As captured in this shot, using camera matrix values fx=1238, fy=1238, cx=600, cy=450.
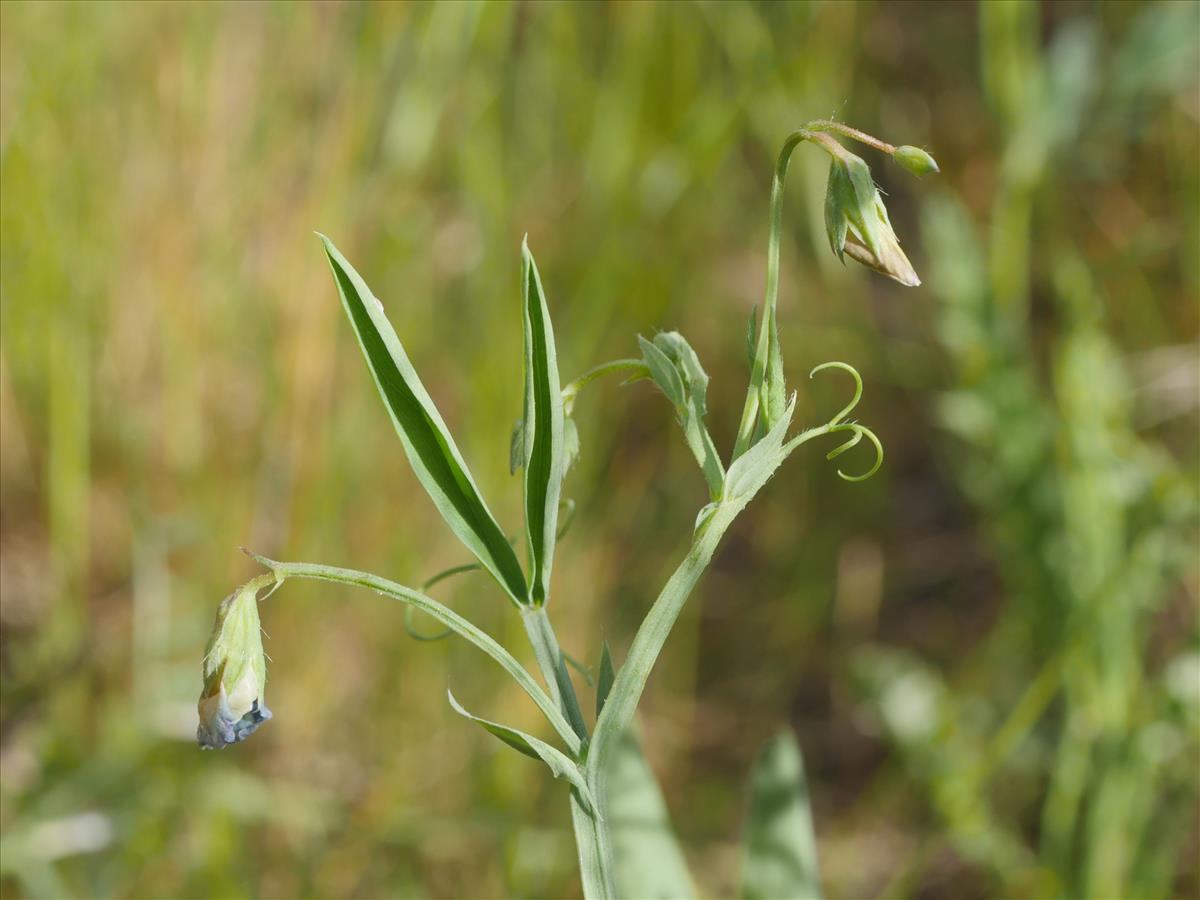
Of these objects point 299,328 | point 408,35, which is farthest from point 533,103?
point 299,328

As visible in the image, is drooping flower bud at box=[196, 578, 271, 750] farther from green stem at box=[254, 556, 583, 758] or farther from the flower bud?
the flower bud

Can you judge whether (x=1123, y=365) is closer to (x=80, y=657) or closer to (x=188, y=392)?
(x=188, y=392)

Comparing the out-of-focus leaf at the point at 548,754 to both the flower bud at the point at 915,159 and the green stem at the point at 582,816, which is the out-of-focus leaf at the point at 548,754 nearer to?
the green stem at the point at 582,816

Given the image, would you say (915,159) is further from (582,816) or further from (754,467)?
(582,816)

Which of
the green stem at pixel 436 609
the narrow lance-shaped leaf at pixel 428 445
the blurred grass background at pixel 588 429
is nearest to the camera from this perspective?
the green stem at pixel 436 609

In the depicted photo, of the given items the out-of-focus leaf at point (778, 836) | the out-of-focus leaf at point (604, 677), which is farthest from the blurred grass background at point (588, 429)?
the out-of-focus leaf at point (604, 677)

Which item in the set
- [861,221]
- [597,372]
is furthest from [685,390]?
[861,221]
